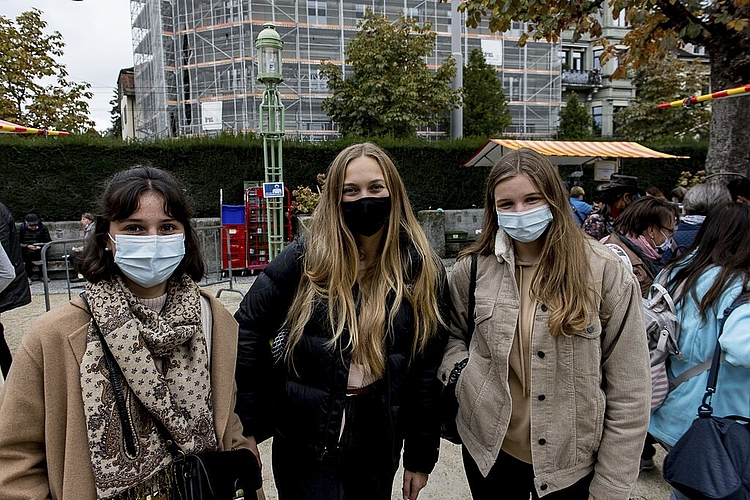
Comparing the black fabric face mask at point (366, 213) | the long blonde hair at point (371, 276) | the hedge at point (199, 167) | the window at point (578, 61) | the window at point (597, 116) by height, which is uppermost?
the window at point (578, 61)

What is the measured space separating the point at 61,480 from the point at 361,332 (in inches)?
39.4

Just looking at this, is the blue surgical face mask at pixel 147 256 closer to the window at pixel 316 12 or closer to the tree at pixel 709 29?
the tree at pixel 709 29

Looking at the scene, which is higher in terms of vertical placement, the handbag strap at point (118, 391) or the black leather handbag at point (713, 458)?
the handbag strap at point (118, 391)

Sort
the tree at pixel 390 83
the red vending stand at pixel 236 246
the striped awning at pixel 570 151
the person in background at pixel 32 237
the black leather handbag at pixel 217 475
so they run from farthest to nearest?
1. the tree at pixel 390 83
2. the red vending stand at pixel 236 246
3. the person in background at pixel 32 237
4. the striped awning at pixel 570 151
5. the black leather handbag at pixel 217 475

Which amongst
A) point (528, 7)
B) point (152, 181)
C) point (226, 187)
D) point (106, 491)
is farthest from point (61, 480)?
point (226, 187)

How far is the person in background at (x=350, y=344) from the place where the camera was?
1.83m

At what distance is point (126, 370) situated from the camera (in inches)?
56.2

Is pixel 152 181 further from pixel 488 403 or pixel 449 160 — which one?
pixel 449 160

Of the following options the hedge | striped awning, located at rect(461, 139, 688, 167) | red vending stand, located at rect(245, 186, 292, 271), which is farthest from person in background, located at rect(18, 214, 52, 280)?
striped awning, located at rect(461, 139, 688, 167)

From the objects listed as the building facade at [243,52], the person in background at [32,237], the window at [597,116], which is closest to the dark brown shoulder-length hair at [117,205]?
the person in background at [32,237]

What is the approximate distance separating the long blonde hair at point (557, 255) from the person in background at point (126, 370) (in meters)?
1.15

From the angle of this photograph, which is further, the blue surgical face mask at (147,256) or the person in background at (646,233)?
the person in background at (646,233)

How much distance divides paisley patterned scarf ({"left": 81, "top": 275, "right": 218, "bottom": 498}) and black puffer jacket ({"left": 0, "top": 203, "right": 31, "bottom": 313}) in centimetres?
374

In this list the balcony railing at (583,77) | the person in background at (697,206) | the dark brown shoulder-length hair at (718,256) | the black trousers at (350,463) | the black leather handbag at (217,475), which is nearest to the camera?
the black leather handbag at (217,475)
